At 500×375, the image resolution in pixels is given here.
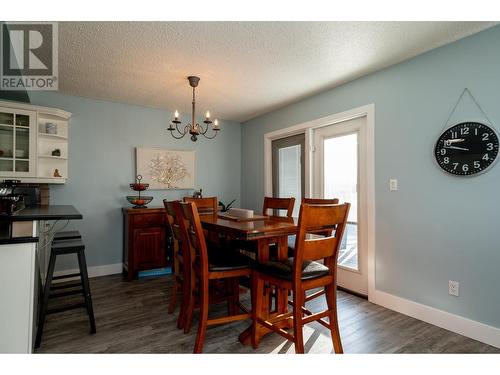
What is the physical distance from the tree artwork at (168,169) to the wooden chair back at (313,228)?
2875mm

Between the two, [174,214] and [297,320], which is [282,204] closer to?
[174,214]

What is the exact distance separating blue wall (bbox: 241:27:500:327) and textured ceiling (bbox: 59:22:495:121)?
0.18 meters

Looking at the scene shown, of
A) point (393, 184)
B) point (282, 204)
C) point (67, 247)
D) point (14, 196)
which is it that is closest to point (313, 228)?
point (282, 204)

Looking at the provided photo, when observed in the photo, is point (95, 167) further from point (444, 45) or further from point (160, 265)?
point (444, 45)

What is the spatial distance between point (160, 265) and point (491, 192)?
340 centimetres

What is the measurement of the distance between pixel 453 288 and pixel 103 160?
399cm

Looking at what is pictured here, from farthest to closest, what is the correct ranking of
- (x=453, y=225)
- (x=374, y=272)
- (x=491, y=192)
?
(x=374, y=272) → (x=453, y=225) → (x=491, y=192)

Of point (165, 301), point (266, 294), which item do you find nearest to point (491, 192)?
point (266, 294)

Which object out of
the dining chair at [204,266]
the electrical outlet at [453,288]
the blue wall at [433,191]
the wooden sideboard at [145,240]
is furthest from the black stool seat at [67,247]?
the electrical outlet at [453,288]

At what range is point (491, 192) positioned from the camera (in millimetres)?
1972

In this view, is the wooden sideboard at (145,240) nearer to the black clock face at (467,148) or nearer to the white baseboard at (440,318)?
the white baseboard at (440,318)

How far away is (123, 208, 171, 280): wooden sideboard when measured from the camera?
336cm

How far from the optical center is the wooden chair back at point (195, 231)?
5.78ft
